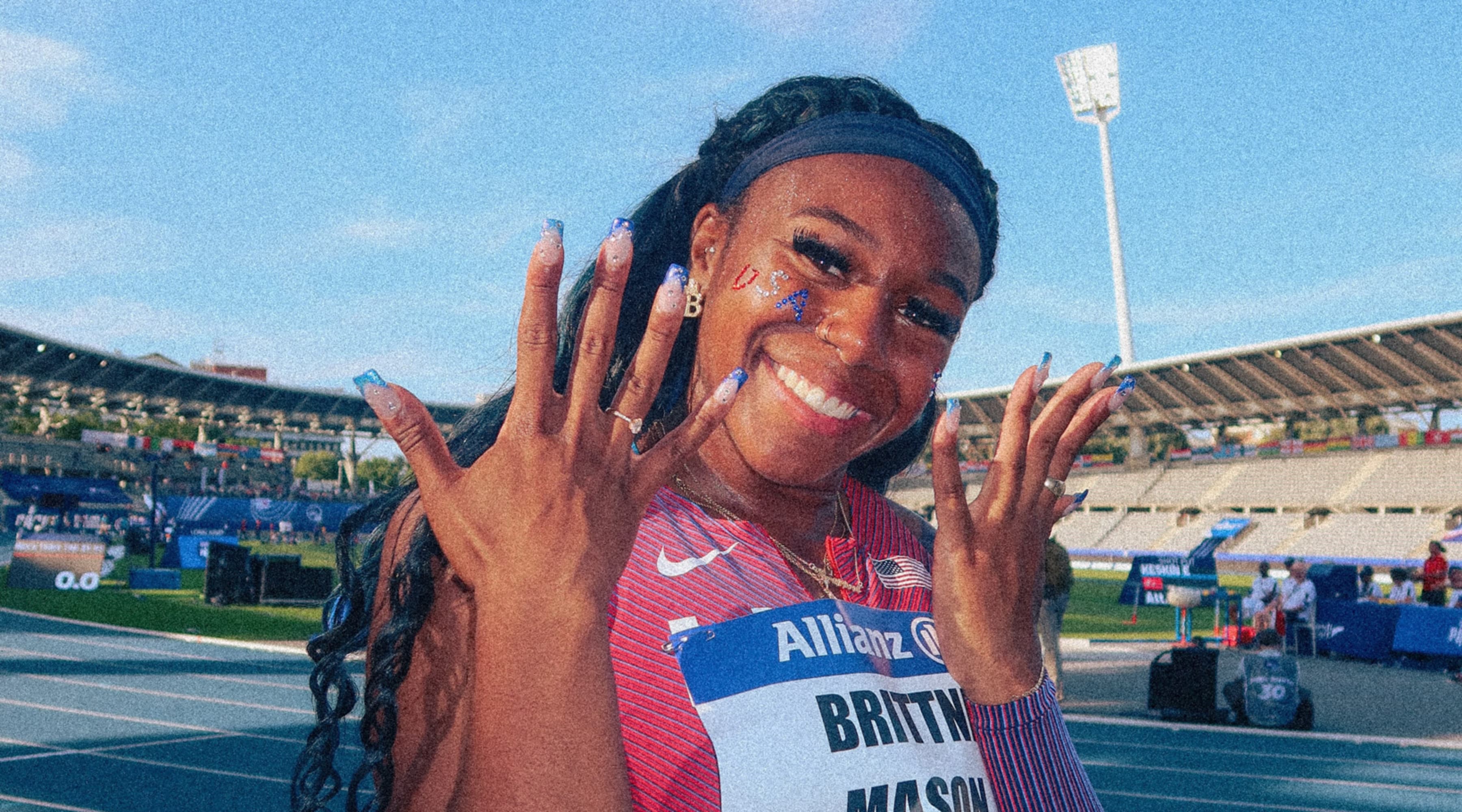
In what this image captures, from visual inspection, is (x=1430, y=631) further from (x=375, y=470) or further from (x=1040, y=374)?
(x=375, y=470)

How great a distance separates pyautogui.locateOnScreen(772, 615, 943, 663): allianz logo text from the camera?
136 centimetres

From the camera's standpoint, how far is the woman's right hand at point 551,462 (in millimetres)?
1082

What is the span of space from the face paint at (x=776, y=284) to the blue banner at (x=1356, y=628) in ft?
57.2

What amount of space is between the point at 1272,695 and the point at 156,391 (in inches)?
2154

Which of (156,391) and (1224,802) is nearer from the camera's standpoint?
(1224,802)

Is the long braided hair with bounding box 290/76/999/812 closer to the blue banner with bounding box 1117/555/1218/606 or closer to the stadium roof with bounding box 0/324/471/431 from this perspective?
the blue banner with bounding box 1117/555/1218/606

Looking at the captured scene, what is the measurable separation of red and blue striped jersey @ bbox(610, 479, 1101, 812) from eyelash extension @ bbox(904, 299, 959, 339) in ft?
1.20

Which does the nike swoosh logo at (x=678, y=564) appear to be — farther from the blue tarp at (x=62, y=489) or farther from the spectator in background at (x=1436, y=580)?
the blue tarp at (x=62, y=489)

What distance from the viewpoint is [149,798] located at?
6441mm

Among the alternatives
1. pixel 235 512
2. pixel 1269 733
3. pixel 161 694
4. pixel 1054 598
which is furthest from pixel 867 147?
pixel 235 512

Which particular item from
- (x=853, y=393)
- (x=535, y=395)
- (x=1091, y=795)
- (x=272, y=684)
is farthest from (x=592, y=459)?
(x=272, y=684)

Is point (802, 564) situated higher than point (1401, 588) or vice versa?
point (802, 564)

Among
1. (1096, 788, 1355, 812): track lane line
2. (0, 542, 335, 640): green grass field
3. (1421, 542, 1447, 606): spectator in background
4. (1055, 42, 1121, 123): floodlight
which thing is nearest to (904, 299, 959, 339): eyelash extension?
(1096, 788, 1355, 812): track lane line

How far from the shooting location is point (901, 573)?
1.64 meters
